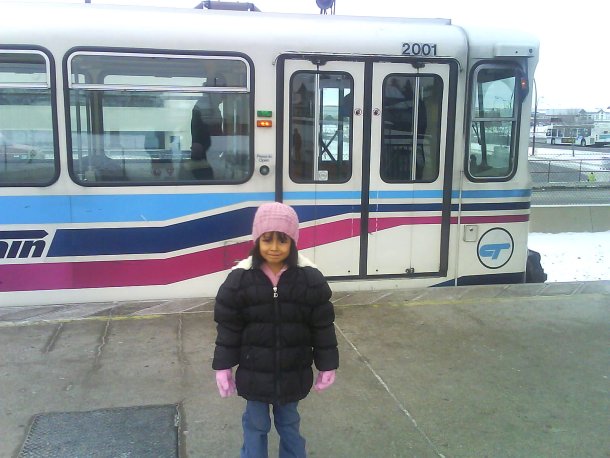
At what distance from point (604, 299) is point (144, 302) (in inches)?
171

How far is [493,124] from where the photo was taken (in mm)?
5613

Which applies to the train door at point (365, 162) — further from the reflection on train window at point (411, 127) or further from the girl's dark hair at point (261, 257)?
the girl's dark hair at point (261, 257)

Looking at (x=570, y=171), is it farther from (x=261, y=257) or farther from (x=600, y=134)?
(x=600, y=134)

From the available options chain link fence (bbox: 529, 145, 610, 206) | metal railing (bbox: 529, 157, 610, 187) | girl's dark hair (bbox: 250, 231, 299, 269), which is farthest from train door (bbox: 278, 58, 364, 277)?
metal railing (bbox: 529, 157, 610, 187)

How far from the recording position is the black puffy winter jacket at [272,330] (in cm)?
248

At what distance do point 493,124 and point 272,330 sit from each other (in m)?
3.98

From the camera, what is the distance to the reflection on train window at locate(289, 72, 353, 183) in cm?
516

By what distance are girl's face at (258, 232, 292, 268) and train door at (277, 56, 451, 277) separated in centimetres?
271

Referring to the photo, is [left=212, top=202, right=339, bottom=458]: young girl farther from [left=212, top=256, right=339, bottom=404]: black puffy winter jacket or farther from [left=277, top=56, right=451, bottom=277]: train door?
[left=277, top=56, right=451, bottom=277]: train door

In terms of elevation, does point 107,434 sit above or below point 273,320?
below

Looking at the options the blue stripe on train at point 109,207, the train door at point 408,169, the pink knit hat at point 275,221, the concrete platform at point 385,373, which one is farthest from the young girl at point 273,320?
the train door at point 408,169

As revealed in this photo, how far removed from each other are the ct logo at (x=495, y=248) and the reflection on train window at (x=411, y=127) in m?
0.85

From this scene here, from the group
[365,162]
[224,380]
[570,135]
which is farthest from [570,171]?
[570,135]

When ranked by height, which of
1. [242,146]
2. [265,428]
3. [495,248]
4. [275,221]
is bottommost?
[265,428]
